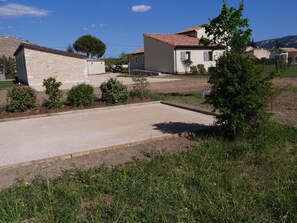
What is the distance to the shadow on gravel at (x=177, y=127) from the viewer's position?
21.2 feet

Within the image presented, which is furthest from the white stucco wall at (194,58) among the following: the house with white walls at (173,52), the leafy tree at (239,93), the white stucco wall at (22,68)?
the leafy tree at (239,93)

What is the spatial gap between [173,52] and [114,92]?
2096 cm

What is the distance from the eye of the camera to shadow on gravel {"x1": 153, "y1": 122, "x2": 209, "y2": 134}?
21.2 ft

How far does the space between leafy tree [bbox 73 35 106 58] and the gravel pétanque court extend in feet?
193

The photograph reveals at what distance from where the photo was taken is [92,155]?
514 centimetres

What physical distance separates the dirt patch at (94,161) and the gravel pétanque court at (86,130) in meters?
0.30

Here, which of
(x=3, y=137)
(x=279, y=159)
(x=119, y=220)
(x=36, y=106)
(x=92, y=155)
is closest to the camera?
(x=119, y=220)

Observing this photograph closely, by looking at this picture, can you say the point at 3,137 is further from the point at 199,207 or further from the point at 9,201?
the point at 199,207

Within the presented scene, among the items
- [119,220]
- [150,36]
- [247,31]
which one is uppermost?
[150,36]

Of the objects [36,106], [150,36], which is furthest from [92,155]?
[150,36]

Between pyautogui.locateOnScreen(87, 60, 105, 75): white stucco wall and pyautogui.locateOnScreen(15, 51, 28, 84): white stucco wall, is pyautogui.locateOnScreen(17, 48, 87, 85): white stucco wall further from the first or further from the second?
pyautogui.locateOnScreen(87, 60, 105, 75): white stucco wall

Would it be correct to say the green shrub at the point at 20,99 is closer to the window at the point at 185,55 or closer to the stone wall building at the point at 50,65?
the stone wall building at the point at 50,65

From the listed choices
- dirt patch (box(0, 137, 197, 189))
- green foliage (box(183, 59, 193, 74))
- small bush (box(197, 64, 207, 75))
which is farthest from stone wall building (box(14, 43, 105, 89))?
dirt patch (box(0, 137, 197, 189))

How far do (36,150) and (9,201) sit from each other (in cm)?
230
